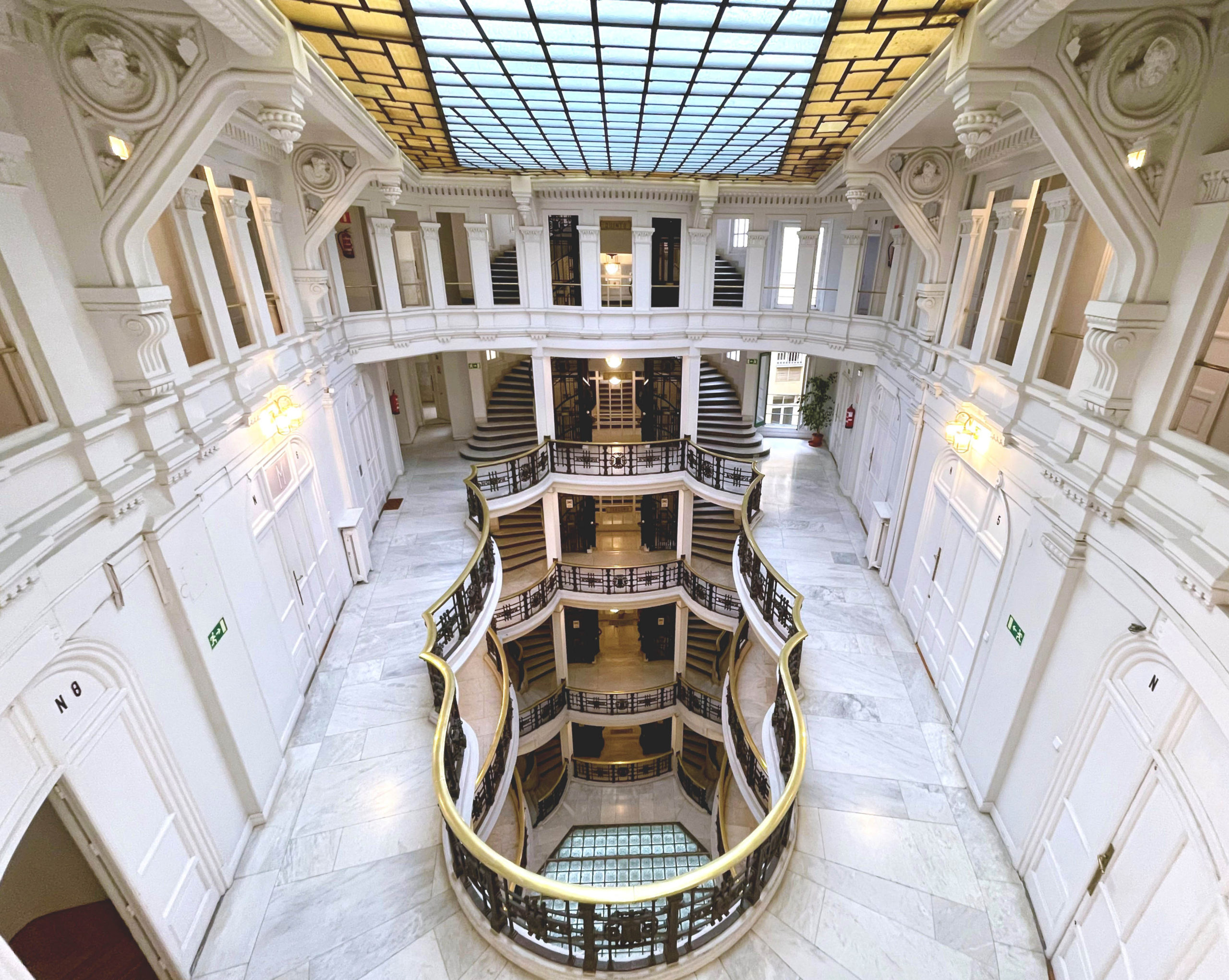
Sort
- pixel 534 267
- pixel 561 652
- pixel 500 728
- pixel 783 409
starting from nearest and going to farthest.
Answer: pixel 500 728, pixel 534 267, pixel 561 652, pixel 783 409

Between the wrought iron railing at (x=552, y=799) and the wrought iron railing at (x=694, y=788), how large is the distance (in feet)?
7.81

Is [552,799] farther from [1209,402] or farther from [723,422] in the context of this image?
[1209,402]

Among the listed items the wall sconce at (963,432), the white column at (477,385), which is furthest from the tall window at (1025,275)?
the white column at (477,385)

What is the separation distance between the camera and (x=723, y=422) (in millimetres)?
13688

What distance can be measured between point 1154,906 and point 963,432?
385 centimetres

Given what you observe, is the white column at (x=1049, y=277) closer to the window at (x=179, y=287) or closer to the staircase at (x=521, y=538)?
the window at (x=179, y=287)

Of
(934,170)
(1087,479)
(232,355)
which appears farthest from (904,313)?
(232,355)

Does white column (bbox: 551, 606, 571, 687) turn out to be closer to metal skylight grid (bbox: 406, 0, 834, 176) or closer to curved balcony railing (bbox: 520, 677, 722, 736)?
curved balcony railing (bbox: 520, 677, 722, 736)

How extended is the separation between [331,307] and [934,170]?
7813 mm

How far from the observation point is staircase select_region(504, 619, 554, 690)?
12.6 meters

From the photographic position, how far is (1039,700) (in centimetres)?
444

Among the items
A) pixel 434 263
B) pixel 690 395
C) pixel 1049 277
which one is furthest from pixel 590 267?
pixel 1049 277

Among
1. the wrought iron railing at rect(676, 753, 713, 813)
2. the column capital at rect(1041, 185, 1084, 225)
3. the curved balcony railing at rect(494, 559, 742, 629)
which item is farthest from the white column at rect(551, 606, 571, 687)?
the column capital at rect(1041, 185, 1084, 225)

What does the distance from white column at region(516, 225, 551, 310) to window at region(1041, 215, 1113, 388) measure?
25.4 ft
